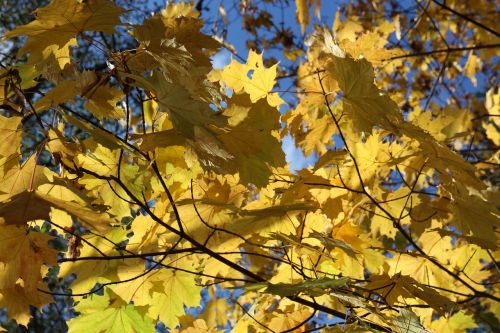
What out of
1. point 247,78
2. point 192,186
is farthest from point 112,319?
point 247,78

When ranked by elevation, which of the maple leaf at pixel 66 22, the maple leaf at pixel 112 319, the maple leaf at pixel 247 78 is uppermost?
the maple leaf at pixel 247 78

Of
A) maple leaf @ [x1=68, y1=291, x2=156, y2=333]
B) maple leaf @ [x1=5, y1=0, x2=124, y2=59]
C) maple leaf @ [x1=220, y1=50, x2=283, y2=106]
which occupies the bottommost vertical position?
maple leaf @ [x1=68, y1=291, x2=156, y2=333]

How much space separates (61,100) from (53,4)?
0.59ft

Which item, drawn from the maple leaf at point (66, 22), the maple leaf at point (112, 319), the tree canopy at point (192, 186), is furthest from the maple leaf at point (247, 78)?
the maple leaf at point (112, 319)

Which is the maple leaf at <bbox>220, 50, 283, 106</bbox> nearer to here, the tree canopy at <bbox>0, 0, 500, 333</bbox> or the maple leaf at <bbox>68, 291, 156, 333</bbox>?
the tree canopy at <bbox>0, 0, 500, 333</bbox>

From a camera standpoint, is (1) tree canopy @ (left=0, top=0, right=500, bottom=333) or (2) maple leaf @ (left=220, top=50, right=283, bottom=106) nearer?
(1) tree canopy @ (left=0, top=0, right=500, bottom=333)

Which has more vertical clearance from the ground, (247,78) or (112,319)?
(247,78)

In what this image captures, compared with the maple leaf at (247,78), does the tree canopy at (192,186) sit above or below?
below

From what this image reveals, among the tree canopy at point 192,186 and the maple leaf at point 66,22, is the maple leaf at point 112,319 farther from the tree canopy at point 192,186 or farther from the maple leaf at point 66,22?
the maple leaf at point 66,22

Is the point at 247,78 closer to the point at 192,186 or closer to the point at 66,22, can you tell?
the point at 192,186

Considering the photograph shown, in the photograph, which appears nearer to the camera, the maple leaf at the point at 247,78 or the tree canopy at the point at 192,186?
the tree canopy at the point at 192,186

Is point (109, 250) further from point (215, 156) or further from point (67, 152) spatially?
point (215, 156)

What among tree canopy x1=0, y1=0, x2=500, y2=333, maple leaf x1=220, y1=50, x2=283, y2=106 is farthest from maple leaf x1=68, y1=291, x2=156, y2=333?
maple leaf x1=220, y1=50, x2=283, y2=106

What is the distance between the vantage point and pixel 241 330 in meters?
1.66
